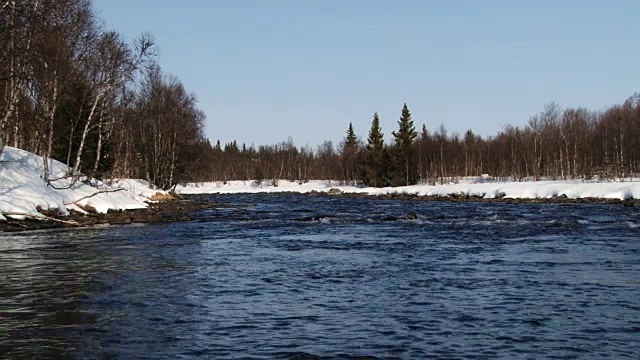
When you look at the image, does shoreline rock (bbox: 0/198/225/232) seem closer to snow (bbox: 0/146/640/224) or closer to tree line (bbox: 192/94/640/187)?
snow (bbox: 0/146/640/224)

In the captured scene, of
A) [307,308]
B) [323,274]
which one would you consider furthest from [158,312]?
[323,274]

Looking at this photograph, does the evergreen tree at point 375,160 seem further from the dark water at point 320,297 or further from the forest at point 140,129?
the dark water at point 320,297

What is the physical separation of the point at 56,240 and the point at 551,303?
18.0 metres

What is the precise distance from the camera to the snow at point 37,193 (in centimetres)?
2883

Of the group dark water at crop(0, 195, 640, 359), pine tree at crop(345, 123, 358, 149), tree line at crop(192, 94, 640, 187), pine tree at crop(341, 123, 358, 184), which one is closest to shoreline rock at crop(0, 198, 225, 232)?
dark water at crop(0, 195, 640, 359)

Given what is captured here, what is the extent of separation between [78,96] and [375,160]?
61698mm

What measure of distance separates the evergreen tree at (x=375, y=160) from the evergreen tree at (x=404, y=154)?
7.14 ft

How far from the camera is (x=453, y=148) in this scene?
406 ft

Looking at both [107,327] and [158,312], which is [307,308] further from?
[107,327]

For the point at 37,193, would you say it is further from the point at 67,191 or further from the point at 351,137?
the point at 351,137

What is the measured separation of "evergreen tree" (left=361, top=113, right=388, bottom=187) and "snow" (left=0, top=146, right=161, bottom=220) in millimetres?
58689

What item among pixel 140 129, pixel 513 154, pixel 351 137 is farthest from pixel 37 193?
pixel 351 137

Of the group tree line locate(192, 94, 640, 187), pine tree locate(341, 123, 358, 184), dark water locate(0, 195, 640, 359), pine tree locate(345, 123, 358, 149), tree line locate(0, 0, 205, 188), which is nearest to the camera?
dark water locate(0, 195, 640, 359)

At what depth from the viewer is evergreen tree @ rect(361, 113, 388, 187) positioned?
97.1 metres
